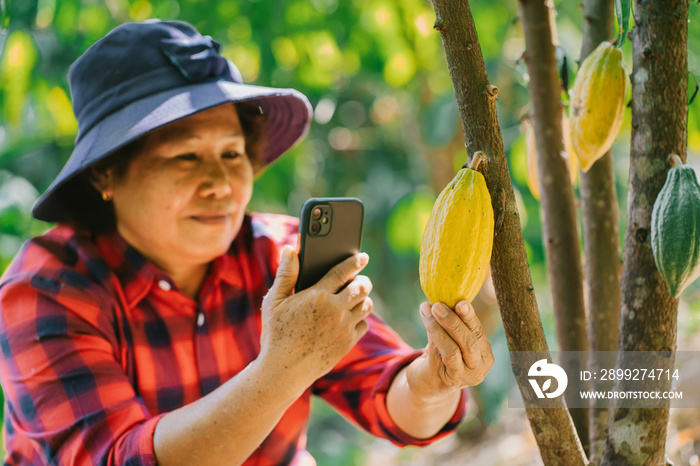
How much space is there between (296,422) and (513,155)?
126cm

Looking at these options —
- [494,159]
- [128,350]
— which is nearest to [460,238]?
[494,159]

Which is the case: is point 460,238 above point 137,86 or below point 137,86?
below

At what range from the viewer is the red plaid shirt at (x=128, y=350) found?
3.34ft

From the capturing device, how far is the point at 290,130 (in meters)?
1.64

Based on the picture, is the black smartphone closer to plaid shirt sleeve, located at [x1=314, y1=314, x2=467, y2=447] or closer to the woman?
the woman

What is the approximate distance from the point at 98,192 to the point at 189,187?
34cm

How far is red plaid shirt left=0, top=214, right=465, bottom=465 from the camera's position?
1.02 metres

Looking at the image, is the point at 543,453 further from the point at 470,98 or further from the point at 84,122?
the point at 84,122

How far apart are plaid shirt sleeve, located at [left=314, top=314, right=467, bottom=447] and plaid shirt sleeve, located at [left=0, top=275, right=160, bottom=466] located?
475mm

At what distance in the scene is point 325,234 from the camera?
3.38 feet

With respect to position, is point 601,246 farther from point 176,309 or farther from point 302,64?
point 302,64

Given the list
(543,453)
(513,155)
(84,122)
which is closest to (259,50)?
(513,155)

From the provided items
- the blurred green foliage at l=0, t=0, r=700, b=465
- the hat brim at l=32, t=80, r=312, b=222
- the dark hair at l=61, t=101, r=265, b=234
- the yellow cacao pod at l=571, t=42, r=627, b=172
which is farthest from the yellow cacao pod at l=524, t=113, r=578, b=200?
the blurred green foliage at l=0, t=0, r=700, b=465

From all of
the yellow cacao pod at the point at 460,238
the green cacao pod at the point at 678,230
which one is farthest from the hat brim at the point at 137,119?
the green cacao pod at the point at 678,230
